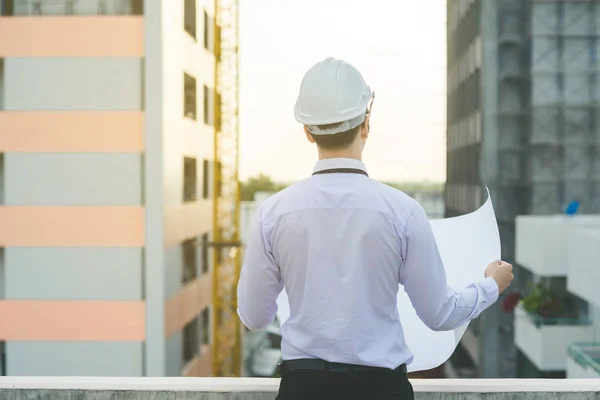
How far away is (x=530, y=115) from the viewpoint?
25.9 metres

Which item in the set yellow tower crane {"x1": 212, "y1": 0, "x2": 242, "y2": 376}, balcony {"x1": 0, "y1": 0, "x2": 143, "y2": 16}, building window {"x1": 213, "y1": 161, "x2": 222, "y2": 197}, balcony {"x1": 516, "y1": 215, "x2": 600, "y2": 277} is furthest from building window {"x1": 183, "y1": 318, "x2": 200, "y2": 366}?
balcony {"x1": 516, "y1": 215, "x2": 600, "y2": 277}

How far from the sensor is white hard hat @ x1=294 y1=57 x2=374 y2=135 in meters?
1.66

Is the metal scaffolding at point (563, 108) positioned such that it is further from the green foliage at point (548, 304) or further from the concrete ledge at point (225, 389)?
the concrete ledge at point (225, 389)

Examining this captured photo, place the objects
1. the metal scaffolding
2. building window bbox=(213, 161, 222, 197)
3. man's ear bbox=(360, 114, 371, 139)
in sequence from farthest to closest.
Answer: building window bbox=(213, 161, 222, 197) < the metal scaffolding < man's ear bbox=(360, 114, 371, 139)

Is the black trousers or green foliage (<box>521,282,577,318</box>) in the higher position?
the black trousers

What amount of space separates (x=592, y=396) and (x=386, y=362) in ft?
3.15

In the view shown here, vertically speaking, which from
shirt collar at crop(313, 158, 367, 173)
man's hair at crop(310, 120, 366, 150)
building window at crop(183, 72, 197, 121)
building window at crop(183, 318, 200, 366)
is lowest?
building window at crop(183, 318, 200, 366)

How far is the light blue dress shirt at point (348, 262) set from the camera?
162 cm

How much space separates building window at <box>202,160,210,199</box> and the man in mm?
26637

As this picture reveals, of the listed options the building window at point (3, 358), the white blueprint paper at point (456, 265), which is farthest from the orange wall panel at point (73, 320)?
the white blueprint paper at point (456, 265)

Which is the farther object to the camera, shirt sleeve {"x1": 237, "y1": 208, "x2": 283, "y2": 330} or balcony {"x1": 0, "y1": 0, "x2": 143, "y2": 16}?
balcony {"x1": 0, "y1": 0, "x2": 143, "y2": 16}

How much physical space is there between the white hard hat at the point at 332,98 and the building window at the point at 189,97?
78.2 ft

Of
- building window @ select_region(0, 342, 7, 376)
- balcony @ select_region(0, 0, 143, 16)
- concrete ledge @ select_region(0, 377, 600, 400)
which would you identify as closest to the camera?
concrete ledge @ select_region(0, 377, 600, 400)

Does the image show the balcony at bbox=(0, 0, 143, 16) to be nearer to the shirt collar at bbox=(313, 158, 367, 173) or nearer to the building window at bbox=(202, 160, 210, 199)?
the building window at bbox=(202, 160, 210, 199)
